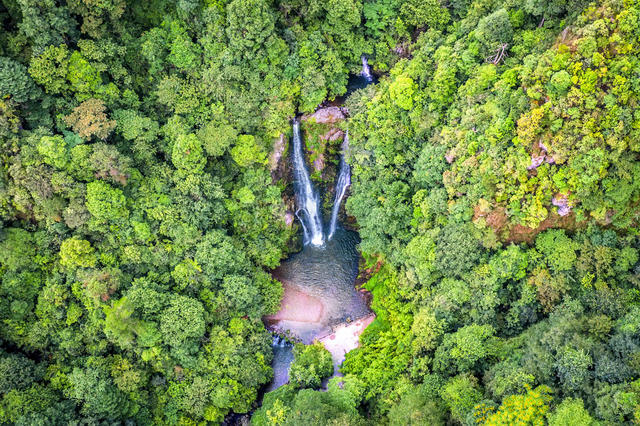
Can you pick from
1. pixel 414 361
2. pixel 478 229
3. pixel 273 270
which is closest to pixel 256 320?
pixel 273 270

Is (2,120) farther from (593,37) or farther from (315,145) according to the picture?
(593,37)

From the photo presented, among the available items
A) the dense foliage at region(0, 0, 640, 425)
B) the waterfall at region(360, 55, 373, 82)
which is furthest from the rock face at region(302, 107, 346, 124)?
the waterfall at region(360, 55, 373, 82)

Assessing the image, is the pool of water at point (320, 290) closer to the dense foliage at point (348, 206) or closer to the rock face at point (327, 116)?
the dense foliage at point (348, 206)

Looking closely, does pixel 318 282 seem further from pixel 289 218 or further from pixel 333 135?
pixel 333 135

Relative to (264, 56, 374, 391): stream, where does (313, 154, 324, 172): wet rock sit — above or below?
above

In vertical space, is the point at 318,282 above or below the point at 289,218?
below

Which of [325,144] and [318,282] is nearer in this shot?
[325,144]

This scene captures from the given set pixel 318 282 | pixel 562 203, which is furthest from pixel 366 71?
pixel 562 203

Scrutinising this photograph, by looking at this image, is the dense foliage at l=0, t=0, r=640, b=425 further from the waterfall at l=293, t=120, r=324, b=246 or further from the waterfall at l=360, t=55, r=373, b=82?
the waterfall at l=293, t=120, r=324, b=246
